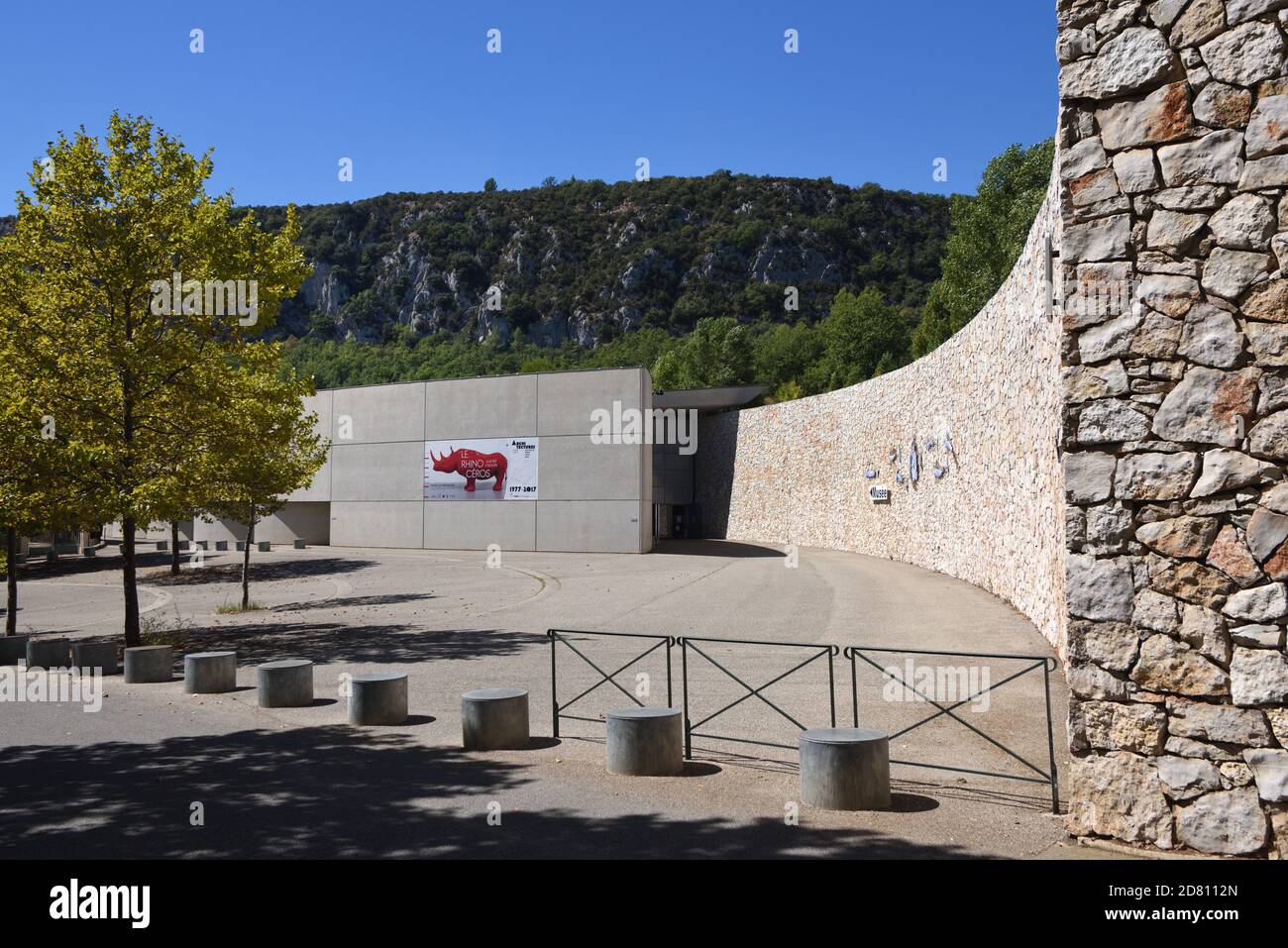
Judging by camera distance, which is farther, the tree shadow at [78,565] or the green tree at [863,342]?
the green tree at [863,342]

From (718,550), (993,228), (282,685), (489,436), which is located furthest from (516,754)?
(993,228)

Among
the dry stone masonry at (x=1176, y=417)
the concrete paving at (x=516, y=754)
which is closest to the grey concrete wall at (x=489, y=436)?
the concrete paving at (x=516, y=754)

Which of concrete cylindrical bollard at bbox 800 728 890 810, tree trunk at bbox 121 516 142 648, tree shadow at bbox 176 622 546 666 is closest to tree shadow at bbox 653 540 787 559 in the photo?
tree shadow at bbox 176 622 546 666

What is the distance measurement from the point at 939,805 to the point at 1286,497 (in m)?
3.03

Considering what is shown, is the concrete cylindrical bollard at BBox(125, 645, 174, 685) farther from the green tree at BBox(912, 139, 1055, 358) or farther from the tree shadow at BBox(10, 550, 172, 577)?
the green tree at BBox(912, 139, 1055, 358)

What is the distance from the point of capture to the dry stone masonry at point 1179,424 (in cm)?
534

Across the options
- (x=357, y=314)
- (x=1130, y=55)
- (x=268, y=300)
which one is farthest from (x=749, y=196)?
(x=1130, y=55)

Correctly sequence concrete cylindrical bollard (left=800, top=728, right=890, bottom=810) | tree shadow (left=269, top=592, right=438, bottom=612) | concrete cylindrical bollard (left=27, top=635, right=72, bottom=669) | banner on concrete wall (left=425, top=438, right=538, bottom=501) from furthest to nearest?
banner on concrete wall (left=425, top=438, right=538, bottom=501) → tree shadow (left=269, top=592, right=438, bottom=612) → concrete cylindrical bollard (left=27, top=635, right=72, bottom=669) → concrete cylindrical bollard (left=800, top=728, right=890, bottom=810)

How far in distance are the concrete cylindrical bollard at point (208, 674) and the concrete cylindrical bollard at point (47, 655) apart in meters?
3.28

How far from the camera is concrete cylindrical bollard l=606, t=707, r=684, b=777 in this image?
7.57 metres

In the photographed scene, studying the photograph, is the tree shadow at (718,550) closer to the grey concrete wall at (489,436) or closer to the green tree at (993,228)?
the grey concrete wall at (489,436)

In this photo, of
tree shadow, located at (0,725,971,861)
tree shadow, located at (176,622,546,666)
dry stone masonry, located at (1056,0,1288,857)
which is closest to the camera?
dry stone masonry, located at (1056,0,1288,857)

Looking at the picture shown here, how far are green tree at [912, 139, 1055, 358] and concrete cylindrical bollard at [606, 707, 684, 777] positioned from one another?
41474 millimetres
